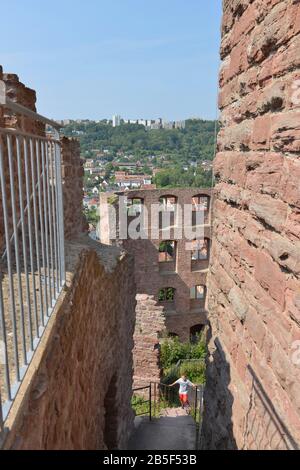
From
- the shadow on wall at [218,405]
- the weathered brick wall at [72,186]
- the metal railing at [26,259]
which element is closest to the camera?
the metal railing at [26,259]

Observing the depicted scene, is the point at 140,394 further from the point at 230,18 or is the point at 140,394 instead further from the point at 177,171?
the point at 177,171

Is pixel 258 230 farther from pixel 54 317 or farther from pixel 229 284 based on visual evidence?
pixel 54 317

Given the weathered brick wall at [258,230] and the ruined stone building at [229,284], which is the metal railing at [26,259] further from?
the weathered brick wall at [258,230]

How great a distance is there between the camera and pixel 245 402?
2.94m

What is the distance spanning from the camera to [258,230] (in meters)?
2.71

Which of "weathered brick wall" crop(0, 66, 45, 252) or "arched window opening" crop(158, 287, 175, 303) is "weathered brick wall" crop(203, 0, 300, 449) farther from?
"arched window opening" crop(158, 287, 175, 303)

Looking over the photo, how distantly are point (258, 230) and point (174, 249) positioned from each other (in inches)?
730

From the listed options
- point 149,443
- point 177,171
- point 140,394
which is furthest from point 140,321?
point 177,171

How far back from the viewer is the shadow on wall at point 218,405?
11.2 ft

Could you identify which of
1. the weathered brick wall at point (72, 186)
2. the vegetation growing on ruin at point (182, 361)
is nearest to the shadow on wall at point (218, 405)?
the weathered brick wall at point (72, 186)

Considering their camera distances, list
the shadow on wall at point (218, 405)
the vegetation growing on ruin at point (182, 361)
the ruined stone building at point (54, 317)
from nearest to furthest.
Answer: the ruined stone building at point (54, 317) < the shadow on wall at point (218, 405) < the vegetation growing on ruin at point (182, 361)

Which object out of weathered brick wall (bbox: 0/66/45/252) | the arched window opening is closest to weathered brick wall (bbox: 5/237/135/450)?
weathered brick wall (bbox: 0/66/45/252)

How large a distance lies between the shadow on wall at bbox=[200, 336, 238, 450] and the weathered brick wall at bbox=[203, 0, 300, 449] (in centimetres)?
2

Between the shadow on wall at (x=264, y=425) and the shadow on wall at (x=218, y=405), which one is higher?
the shadow on wall at (x=264, y=425)
